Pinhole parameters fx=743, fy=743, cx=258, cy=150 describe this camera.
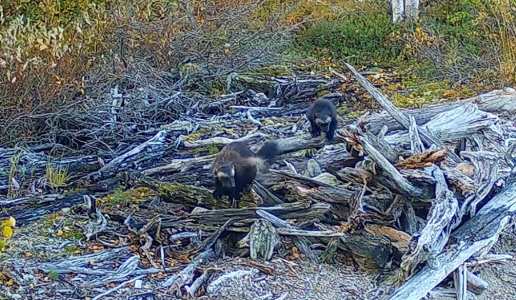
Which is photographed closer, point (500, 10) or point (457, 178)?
point (457, 178)

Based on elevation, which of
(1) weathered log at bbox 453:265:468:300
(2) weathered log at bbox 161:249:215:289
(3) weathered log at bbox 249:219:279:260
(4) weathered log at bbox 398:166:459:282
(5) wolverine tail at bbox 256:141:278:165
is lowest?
(1) weathered log at bbox 453:265:468:300

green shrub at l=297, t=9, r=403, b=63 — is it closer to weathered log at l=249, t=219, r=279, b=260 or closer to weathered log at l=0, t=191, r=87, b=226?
weathered log at l=0, t=191, r=87, b=226

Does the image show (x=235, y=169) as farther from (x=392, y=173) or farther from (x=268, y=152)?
(x=392, y=173)

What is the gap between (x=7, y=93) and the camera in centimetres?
746

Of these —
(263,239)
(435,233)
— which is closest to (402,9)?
(263,239)

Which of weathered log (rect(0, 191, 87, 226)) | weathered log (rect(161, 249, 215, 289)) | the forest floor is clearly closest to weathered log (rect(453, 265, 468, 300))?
the forest floor

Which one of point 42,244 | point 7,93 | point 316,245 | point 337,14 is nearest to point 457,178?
point 316,245

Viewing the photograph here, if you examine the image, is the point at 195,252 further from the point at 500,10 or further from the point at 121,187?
the point at 500,10

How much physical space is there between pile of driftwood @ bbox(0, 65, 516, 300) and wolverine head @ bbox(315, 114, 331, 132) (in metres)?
0.40

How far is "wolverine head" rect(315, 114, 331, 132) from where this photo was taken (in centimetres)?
683

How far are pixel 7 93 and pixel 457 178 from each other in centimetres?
464

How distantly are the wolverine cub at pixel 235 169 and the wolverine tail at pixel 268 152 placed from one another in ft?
0.31

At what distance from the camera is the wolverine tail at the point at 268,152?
6.12 m

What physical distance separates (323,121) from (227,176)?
63.3 inches
